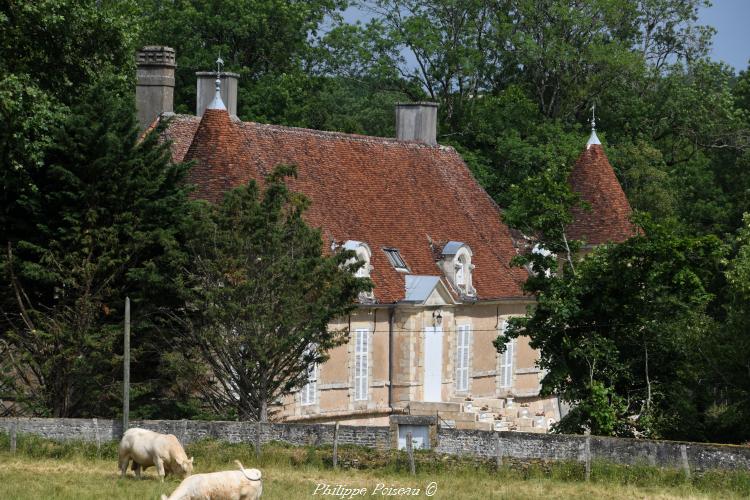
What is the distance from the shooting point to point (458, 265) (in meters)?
46.9

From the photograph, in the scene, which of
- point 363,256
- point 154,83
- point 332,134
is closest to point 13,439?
point 363,256

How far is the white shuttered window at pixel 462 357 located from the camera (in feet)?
153

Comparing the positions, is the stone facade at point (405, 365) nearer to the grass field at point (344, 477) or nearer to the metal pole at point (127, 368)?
the metal pole at point (127, 368)

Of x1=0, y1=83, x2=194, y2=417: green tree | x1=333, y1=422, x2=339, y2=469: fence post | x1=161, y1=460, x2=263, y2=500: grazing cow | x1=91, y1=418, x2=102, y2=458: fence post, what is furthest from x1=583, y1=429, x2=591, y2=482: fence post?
x1=0, y1=83, x2=194, y2=417: green tree

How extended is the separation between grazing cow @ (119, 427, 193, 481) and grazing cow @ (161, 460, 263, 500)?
3.76 m

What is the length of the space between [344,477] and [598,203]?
22798 millimetres

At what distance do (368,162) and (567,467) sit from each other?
20616 millimetres

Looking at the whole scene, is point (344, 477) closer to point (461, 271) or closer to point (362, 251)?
point (362, 251)

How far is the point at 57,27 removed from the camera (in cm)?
3806

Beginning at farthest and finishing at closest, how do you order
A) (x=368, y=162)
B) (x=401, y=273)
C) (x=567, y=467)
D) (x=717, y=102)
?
(x=717, y=102) → (x=368, y=162) → (x=401, y=273) → (x=567, y=467)

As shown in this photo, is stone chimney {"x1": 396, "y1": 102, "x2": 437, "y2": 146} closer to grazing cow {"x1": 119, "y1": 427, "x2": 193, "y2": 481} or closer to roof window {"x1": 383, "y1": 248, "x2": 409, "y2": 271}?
roof window {"x1": 383, "y1": 248, "x2": 409, "y2": 271}

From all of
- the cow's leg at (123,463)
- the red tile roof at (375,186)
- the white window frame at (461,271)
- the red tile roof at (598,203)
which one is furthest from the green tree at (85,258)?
the red tile roof at (598,203)

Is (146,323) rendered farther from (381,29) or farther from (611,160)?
(381,29)

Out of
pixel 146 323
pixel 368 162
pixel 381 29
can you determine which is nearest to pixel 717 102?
pixel 381 29
